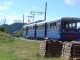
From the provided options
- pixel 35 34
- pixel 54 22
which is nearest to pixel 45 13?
pixel 35 34

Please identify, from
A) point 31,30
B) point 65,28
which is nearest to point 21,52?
point 65,28

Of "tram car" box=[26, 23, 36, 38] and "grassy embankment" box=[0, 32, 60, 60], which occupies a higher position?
"tram car" box=[26, 23, 36, 38]

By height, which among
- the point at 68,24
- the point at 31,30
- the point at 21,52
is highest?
the point at 68,24

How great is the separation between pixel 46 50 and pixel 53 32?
12.3 m

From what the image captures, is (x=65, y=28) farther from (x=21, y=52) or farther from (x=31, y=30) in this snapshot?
(x=31, y=30)

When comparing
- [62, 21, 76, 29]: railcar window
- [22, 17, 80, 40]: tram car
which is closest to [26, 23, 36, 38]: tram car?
[22, 17, 80, 40]: tram car

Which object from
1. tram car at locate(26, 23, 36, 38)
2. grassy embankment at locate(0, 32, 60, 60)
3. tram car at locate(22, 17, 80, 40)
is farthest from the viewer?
tram car at locate(26, 23, 36, 38)

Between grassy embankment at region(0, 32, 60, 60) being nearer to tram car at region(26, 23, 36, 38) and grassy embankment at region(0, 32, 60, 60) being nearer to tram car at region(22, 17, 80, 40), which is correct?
tram car at region(22, 17, 80, 40)

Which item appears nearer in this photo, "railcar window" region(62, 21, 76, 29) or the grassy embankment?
the grassy embankment

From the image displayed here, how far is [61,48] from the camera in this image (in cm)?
1741

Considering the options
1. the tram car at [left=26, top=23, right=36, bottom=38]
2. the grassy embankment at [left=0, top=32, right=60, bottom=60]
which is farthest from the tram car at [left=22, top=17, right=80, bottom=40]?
the tram car at [left=26, top=23, right=36, bottom=38]

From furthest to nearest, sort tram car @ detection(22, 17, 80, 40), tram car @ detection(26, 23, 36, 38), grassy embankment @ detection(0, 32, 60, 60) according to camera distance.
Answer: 1. tram car @ detection(26, 23, 36, 38)
2. tram car @ detection(22, 17, 80, 40)
3. grassy embankment @ detection(0, 32, 60, 60)

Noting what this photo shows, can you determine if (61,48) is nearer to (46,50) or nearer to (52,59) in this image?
(46,50)

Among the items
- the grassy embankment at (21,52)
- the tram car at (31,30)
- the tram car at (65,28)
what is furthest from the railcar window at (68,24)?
the tram car at (31,30)
